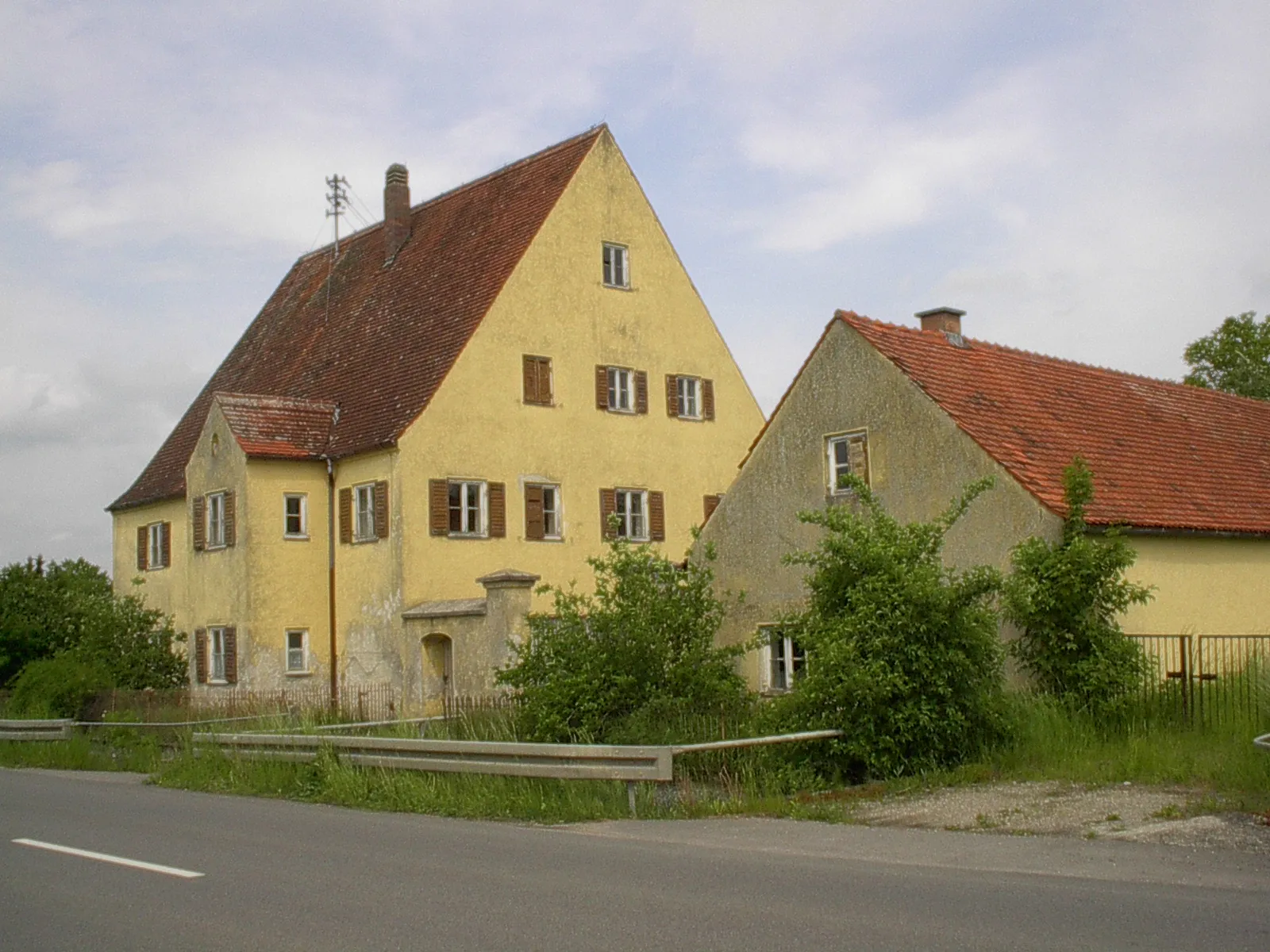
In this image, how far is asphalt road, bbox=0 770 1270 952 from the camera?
26.0 ft

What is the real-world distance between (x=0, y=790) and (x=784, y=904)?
14.0 m

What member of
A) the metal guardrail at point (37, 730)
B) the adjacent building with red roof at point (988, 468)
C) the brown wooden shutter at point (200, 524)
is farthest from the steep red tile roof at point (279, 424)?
the adjacent building with red roof at point (988, 468)

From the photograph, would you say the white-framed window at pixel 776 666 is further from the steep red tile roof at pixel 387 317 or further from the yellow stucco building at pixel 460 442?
the steep red tile roof at pixel 387 317

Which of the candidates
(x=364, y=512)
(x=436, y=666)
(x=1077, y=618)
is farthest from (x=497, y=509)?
(x=1077, y=618)

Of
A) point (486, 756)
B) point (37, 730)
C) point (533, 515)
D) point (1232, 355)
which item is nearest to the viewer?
point (486, 756)

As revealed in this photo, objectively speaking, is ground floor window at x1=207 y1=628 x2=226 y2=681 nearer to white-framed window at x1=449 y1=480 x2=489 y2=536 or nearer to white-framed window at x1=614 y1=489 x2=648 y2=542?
white-framed window at x1=449 y1=480 x2=489 y2=536

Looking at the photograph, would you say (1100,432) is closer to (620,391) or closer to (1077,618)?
(1077,618)

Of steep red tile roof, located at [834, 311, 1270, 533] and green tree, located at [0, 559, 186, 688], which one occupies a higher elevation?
steep red tile roof, located at [834, 311, 1270, 533]

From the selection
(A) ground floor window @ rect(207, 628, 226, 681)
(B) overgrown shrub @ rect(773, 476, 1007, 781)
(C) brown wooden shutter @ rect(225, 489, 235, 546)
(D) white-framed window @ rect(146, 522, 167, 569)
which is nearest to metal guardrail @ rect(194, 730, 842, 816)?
(B) overgrown shrub @ rect(773, 476, 1007, 781)

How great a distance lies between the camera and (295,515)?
3409cm

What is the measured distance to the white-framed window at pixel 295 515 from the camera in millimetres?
33812

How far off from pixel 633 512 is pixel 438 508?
5570mm

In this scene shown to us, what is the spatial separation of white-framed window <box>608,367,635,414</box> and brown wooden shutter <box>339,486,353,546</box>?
666cm

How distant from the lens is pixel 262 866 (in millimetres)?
10984
